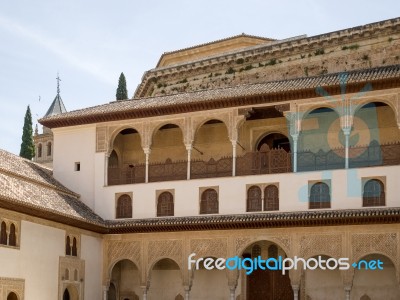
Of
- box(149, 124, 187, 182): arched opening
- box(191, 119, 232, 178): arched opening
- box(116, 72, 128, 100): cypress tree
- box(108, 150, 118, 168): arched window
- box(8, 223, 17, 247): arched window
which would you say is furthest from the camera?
box(116, 72, 128, 100): cypress tree

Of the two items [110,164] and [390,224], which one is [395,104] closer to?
[390,224]

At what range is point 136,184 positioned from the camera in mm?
25641

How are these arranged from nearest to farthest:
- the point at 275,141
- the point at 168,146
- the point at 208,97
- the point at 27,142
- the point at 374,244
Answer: the point at 374,244, the point at 208,97, the point at 275,141, the point at 168,146, the point at 27,142

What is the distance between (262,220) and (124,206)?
18.1 feet

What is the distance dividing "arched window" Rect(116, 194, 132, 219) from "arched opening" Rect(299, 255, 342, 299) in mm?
6441

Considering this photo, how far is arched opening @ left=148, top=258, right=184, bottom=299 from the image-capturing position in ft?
85.0

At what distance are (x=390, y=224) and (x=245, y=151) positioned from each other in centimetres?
636

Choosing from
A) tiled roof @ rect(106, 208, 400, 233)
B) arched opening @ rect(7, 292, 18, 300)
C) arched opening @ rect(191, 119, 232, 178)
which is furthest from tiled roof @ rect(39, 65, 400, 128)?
arched opening @ rect(7, 292, 18, 300)

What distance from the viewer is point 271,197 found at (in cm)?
2358

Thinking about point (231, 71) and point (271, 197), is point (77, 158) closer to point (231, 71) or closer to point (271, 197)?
point (271, 197)

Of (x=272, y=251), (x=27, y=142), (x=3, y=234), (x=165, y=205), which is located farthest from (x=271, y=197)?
(x=27, y=142)

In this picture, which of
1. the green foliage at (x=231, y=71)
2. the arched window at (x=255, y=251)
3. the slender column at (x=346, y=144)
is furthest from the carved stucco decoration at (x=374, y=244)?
the green foliage at (x=231, y=71)

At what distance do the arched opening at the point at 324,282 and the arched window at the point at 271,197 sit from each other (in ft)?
6.99

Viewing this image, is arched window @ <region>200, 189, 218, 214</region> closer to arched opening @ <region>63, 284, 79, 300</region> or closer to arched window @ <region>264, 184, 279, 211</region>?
arched window @ <region>264, 184, 279, 211</region>
